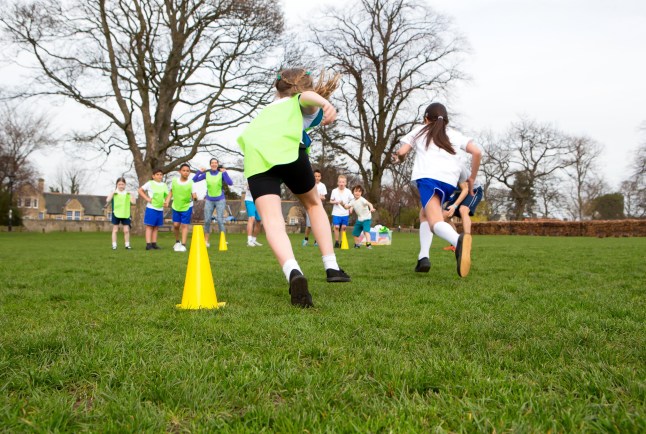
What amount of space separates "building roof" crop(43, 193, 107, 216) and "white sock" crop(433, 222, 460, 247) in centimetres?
9144

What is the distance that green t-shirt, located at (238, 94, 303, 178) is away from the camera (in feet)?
12.3

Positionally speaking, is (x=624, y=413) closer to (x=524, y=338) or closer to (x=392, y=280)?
(x=524, y=338)

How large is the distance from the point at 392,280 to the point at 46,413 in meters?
4.05

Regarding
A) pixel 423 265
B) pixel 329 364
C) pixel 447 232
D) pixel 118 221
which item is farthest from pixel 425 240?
pixel 118 221

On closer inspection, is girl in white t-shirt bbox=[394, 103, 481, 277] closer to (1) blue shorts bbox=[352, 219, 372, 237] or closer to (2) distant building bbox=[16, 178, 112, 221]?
(1) blue shorts bbox=[352, 219, 372, 237]

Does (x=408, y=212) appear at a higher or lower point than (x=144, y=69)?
lower

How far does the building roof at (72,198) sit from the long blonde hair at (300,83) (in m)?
91.8

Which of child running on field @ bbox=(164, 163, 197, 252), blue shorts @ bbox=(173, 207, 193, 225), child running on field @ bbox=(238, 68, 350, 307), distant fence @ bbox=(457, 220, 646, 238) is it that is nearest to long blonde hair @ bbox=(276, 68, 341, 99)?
child running on field @ bbox=(238, 68, 350, 307)

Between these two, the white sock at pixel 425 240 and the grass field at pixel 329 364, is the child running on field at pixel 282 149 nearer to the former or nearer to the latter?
the grass field at pixel 329 364

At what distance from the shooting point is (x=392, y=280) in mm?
5289

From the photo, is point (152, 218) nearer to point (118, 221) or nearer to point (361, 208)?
point (118, 221)

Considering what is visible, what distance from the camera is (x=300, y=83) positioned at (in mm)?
4000

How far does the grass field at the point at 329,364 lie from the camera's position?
5.03ft

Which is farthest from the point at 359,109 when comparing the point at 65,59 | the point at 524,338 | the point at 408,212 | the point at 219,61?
the point at 408,212
